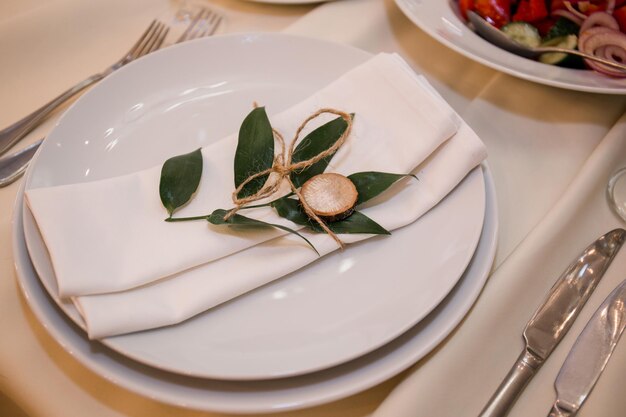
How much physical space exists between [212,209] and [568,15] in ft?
2.55

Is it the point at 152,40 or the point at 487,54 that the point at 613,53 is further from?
the point at 152,40

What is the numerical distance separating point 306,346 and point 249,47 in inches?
22.6

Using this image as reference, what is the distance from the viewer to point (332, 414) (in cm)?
59

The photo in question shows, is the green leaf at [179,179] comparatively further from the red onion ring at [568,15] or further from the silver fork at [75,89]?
the red onion ring at [568,15]

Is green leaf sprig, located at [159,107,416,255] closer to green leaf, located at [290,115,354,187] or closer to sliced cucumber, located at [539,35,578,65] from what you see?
green leaf, located at [290,115,354,187]

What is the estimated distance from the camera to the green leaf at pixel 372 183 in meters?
0.68

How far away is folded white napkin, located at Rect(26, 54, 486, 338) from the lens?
569 millimetres

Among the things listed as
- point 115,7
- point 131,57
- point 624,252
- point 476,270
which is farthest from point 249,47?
point 624,252

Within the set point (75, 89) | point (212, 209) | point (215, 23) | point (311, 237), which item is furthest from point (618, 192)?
point (75, 89)

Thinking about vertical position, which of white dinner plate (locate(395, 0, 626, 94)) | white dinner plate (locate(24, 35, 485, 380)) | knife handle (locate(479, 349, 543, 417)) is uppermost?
white dinner plate (locate(395, 0, 626, 94))

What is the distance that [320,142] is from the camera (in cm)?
74

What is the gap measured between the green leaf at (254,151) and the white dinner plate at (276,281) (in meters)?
0.08

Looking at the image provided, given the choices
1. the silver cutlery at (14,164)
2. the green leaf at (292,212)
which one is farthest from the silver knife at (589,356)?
the silver cutlery at (14,164)

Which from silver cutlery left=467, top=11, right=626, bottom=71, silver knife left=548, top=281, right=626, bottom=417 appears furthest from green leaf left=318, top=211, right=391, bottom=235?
silver cutlery left=467, top=11, right=626, bottom=71
